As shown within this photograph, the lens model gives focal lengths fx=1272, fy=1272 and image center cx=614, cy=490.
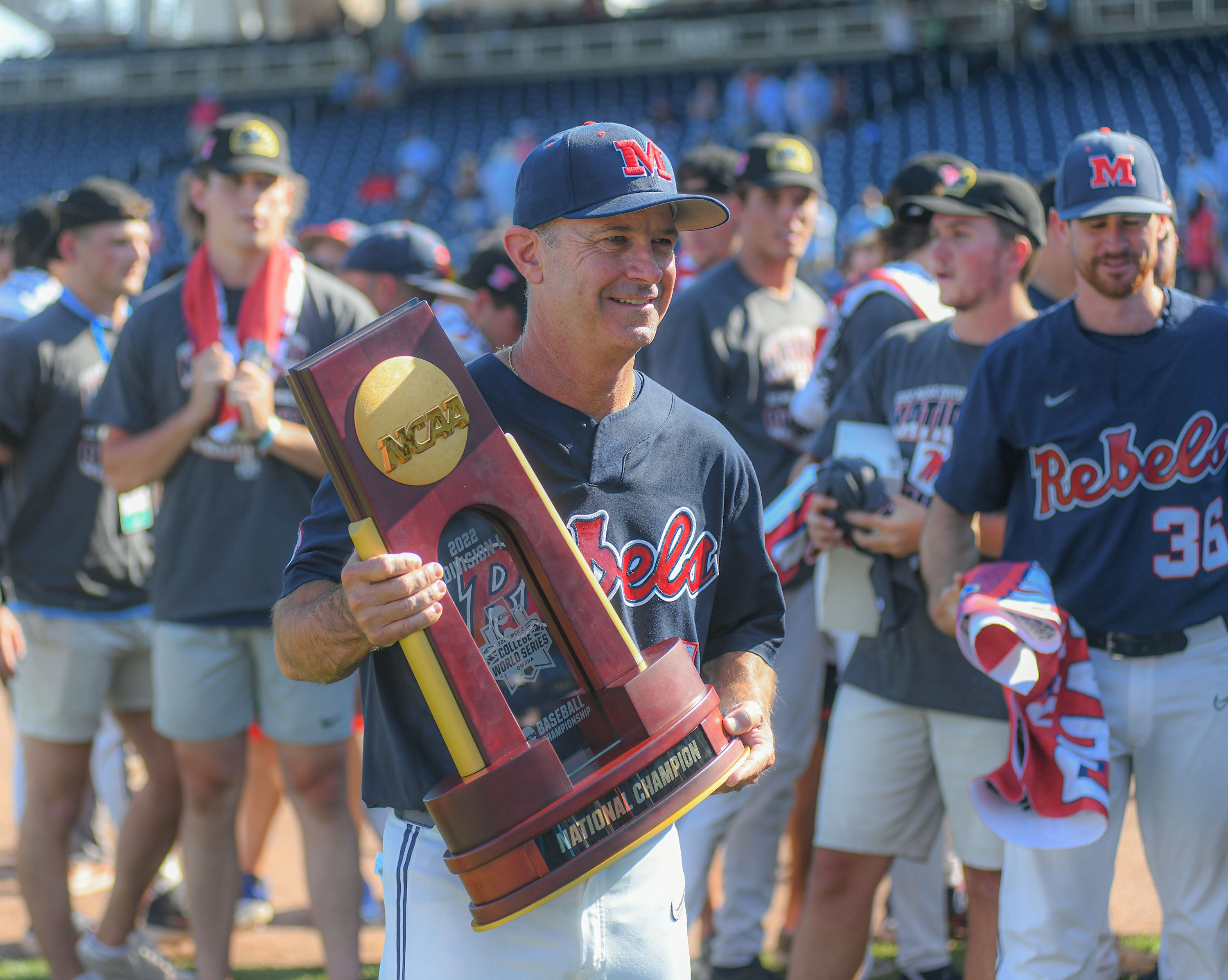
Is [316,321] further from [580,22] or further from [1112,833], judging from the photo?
[580,22]

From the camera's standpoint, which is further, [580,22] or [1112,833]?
[580,22]

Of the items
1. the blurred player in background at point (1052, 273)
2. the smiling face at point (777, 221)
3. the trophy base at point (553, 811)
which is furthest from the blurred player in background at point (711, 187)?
the trophy base at point (553, 811)

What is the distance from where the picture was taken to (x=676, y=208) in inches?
84.0

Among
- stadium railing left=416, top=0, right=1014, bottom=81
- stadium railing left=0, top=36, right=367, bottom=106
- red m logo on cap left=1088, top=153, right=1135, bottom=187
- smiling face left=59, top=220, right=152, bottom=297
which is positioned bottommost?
red m logo on cap left=1088, top=153, right=1135, bottom=187

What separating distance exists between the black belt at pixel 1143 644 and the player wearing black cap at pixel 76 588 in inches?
111

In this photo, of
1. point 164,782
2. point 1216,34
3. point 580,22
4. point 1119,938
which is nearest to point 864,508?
point 1119,938

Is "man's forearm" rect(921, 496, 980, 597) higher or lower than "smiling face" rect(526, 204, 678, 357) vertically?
lower

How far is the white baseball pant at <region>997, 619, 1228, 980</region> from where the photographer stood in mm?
2877

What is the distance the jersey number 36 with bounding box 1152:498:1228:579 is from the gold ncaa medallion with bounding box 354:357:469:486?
6.01ft

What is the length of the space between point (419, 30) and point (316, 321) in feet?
91.5

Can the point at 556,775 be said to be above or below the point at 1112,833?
above

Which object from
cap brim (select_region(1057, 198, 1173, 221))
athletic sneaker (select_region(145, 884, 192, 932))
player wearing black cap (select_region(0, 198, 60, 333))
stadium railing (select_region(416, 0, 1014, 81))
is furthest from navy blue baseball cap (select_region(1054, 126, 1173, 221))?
stadium railing (select_region(416, 0, 1014, 81))

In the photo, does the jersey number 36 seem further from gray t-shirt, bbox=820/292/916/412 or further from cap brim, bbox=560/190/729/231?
cap brim, bbox=560/190/729/231

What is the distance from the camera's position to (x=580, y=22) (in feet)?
95.6
